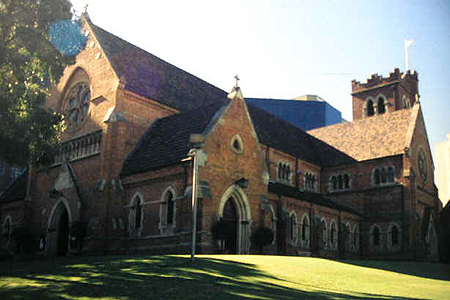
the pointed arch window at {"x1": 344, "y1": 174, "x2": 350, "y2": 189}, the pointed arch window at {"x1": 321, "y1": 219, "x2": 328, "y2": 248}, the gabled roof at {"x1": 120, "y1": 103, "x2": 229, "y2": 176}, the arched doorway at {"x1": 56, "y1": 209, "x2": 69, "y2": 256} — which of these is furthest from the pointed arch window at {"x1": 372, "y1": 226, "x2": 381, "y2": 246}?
the arched doorway at {"x1": 56, "y1": 209, "x2": 69, "y2": 256}

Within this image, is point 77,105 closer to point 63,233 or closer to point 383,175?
point 63,233

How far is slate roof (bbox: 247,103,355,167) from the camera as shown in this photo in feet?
131

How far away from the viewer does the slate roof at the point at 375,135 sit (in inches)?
1719

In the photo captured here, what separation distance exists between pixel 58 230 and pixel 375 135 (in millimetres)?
30581

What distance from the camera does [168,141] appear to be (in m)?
28.2

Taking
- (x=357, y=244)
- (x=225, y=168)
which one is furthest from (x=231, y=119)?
(x=357, y=244)

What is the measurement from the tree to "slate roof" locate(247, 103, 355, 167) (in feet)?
62.9

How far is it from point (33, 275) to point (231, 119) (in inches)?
544

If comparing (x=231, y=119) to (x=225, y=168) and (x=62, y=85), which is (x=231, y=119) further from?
(x=62, y=85)

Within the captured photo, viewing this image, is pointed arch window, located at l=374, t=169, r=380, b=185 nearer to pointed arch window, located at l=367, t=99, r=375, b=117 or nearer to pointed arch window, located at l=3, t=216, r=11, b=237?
pointed arch window, located at l=367, t=99, r=375, b=117

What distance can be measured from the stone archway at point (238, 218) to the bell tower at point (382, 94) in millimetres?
36827

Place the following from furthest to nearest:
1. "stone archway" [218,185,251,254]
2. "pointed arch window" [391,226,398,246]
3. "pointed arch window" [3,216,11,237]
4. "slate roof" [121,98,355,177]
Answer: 1. "pointed arch window" [391,226,398,246]
2. "pointed arch window" [3,216,11,237]
3. "slate roof" [121,98,355,177]
4. "stone archway" [218,185,251,254]

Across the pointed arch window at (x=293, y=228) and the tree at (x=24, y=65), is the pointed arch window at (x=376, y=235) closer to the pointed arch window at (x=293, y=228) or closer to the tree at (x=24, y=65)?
the pointed arch window at (x=293, y=228)

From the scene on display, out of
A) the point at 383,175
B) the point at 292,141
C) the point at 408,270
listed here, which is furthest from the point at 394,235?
the point at 408,270
